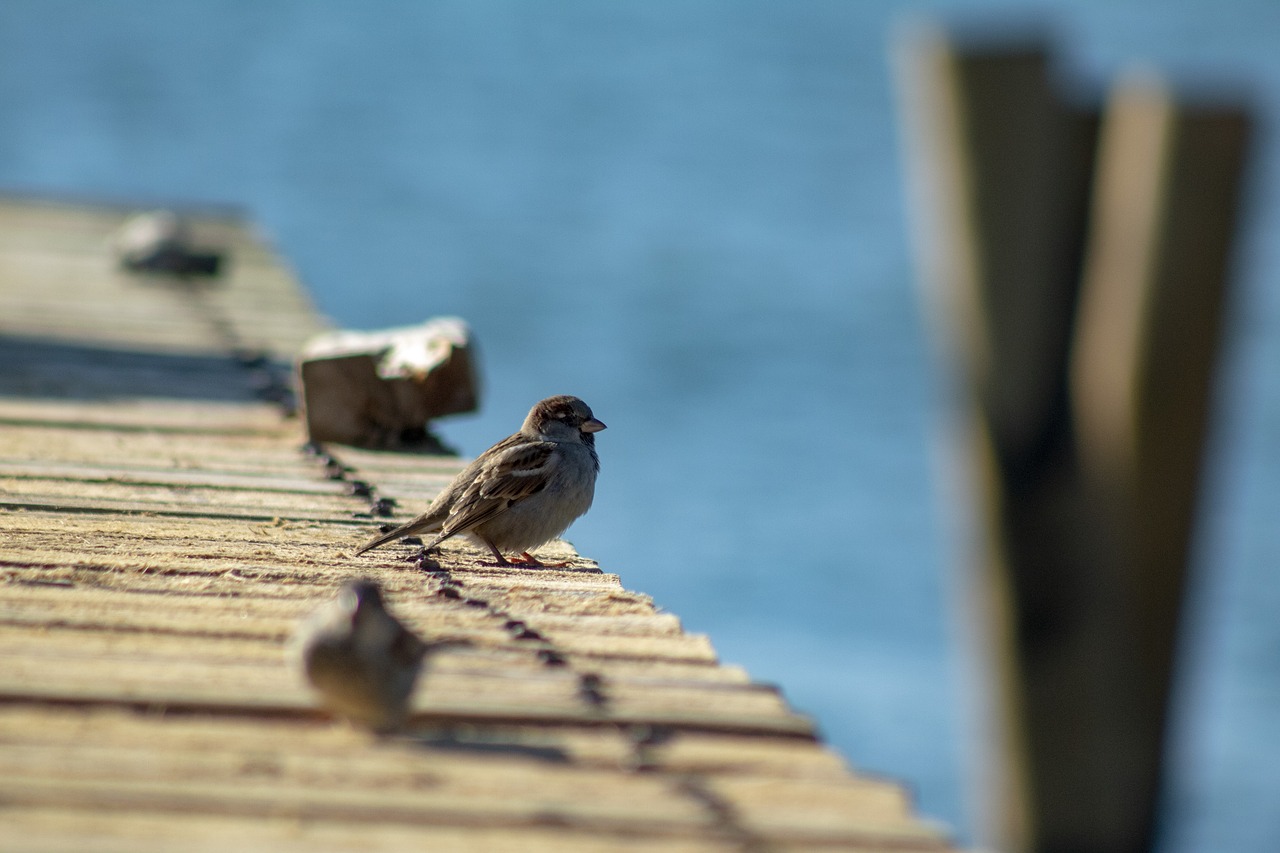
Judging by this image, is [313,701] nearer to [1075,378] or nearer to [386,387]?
[1075,378]

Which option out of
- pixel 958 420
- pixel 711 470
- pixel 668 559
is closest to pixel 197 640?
pixel 958 420

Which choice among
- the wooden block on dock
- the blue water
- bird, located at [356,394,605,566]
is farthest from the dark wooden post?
the blue water

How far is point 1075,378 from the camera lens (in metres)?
3.18

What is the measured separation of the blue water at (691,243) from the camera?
58.2ft

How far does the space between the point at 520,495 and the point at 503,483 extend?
63 millimetres

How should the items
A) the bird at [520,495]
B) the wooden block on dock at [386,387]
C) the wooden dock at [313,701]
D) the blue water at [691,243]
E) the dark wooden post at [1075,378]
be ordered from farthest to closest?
the blue water at [691,243]
the wooden block on dock at [386,387]
the bird at [520,495]
the dark wooden post at [1075,378]
the wooden dock at [313,701]

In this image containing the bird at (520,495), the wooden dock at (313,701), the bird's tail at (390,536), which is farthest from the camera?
the bird at (520,495)

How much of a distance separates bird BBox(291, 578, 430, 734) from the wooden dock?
71 mm

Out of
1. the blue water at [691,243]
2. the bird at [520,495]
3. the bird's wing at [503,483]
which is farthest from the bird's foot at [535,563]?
the blue water at [691,243]

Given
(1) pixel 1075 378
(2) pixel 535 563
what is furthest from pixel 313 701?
(2) pixel 535 563

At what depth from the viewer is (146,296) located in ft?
34.5

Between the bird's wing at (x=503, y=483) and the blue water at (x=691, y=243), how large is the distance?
9153mm

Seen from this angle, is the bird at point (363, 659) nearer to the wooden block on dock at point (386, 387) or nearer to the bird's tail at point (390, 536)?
the bird's tail at point (390, 536)

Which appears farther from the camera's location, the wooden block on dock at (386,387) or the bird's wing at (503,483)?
the wooden block on dock at (386,387)
